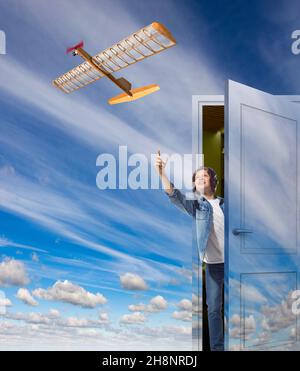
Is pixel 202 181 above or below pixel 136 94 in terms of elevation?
below

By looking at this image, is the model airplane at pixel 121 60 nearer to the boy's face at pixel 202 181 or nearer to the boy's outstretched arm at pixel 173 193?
the boy's outstretched arm at pixel 173 193

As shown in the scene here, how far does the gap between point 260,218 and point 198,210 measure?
46 cm

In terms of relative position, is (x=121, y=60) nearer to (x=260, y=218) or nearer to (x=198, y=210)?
(x=198, y=210)

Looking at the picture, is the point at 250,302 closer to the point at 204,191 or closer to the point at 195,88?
the point at 204,191

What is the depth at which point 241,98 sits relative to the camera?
10.5ft

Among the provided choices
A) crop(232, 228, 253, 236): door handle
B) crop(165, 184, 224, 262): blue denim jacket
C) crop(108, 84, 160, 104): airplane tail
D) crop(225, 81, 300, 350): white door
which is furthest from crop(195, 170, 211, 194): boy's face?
crop(108, 84, 160, 104): airplane tail

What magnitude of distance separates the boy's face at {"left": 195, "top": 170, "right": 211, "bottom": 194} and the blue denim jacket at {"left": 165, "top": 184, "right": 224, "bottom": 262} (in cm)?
11

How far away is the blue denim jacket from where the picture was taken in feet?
11.3

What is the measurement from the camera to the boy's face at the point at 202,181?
11.7 ft

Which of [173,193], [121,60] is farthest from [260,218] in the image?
[121,60]

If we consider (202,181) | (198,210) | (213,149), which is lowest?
(198,210)

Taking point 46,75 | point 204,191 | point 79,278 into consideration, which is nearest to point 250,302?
point 204,191

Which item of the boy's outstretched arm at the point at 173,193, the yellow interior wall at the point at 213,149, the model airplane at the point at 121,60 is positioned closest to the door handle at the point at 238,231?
the boy's outstretched arm at the point at 173,193

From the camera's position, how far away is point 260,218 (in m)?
3.26
